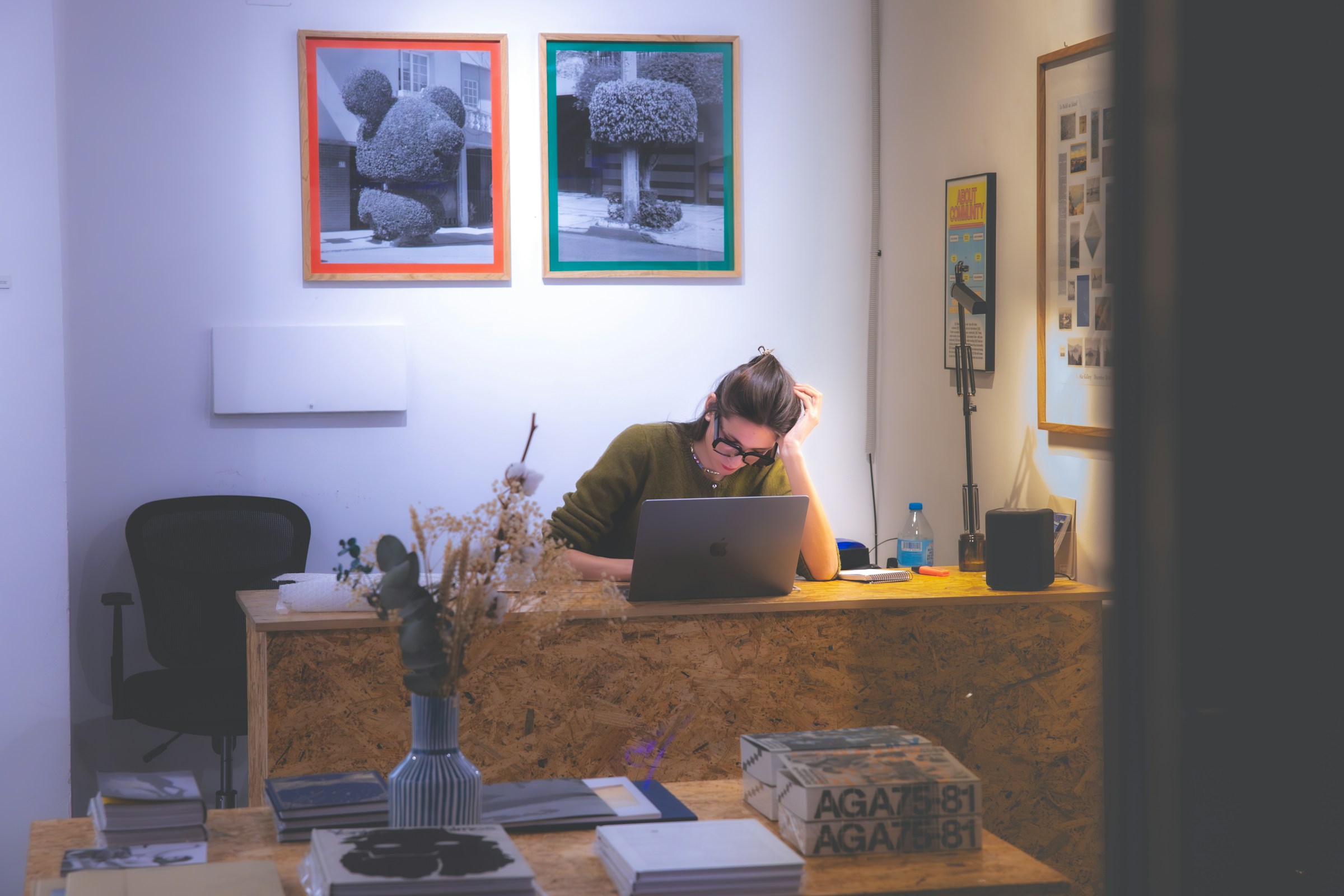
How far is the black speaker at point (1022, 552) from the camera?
273cm

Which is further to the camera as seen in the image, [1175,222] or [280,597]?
[280,597]

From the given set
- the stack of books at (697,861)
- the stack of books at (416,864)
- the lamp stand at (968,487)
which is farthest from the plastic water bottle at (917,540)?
the stack of books at (416,864)

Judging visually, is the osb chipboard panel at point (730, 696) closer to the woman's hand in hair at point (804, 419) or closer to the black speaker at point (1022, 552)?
the black speaker at point (1022, 552)

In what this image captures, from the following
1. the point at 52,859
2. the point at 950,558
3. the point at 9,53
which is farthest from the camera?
the point at 950,558

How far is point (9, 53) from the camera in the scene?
3.09 meters

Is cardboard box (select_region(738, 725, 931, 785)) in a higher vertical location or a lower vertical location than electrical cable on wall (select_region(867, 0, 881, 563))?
lower

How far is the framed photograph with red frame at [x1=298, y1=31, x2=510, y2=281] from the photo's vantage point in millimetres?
3740

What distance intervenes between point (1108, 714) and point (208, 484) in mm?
3764

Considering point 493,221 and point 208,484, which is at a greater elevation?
point 493,221

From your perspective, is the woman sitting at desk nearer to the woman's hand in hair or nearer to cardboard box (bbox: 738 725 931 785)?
the woman's hand in hair

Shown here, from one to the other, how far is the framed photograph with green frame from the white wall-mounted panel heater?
1.96 ft

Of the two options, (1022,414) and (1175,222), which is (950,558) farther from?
(1175,222)

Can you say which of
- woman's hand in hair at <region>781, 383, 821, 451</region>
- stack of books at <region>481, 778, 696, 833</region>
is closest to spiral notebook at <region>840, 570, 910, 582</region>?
woman's hand in hair at <region>781, 383, 821, 451</region>

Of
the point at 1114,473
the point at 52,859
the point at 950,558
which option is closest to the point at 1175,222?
the point at 1114,473
